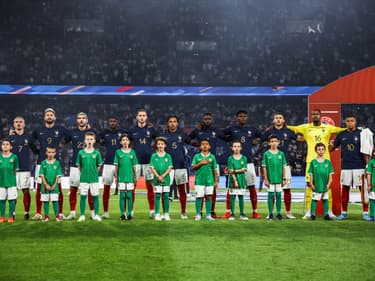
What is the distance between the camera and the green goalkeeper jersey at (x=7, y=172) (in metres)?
10.1

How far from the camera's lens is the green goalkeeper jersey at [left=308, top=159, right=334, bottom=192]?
10.3 metres

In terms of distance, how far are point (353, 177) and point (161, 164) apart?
3.55 metres

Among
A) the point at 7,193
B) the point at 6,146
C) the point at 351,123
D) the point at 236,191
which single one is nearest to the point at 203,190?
the point at 236,191

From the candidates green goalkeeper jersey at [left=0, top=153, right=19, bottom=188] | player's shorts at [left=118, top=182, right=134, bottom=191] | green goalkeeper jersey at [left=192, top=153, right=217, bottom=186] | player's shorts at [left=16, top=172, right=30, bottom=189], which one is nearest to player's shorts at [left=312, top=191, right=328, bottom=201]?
green goalkeeper jersey at [left=192, top=153, right=217, bottom=186]

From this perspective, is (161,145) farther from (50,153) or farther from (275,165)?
(275,165)

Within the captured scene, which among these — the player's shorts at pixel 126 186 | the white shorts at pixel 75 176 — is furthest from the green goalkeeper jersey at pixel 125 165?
the white shorts at pixel 75 176

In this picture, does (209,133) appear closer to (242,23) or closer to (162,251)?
(162,251)

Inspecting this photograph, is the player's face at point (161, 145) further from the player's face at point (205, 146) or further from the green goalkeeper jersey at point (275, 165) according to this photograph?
the green goalkeeper jersey at point (275, 165)

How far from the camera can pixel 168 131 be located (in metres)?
10.9

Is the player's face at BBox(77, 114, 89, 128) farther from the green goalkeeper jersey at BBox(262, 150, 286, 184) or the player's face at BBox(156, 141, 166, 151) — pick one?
the green goalkeeper jersey at BBox(262, 150, 286, 184)

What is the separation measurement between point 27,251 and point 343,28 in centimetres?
2568

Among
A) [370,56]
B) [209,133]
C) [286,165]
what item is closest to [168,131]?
[209,133]

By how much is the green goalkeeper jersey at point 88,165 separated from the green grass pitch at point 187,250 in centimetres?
82

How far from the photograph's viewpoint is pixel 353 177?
10617 millimetres
